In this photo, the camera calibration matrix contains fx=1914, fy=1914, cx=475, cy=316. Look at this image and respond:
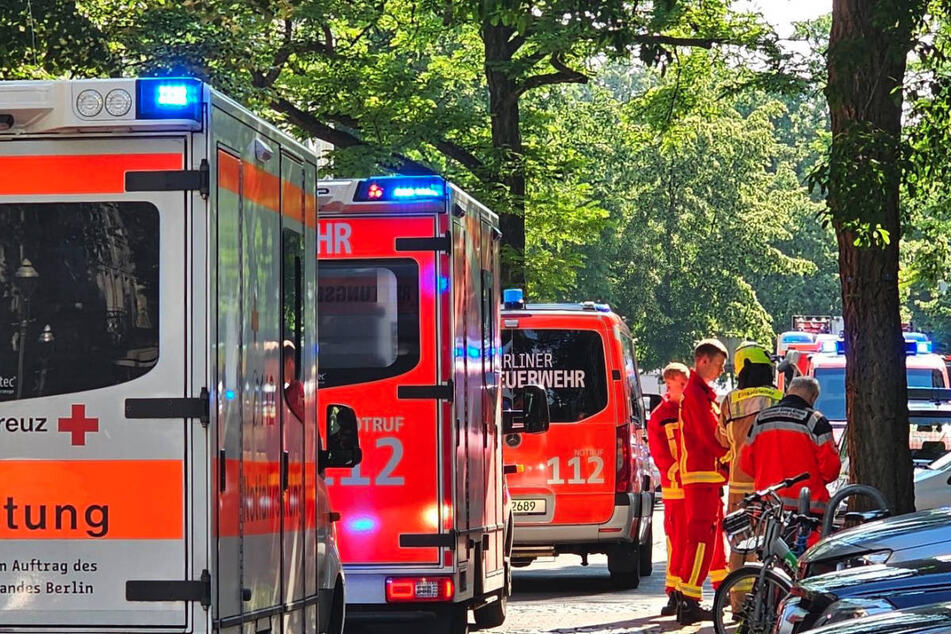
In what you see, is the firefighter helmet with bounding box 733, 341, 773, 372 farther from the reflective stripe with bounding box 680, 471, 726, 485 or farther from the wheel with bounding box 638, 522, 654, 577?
the wheel with bounding box 638, 522, 654, 577

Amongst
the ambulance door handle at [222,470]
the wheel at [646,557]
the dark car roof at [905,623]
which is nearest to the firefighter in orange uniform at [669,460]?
the wheel at [646,557]

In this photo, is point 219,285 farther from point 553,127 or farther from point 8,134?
point 553,127

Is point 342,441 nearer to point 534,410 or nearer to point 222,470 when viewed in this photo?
point 222,470

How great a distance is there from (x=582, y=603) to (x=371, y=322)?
215 inches

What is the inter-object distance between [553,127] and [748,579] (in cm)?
1817

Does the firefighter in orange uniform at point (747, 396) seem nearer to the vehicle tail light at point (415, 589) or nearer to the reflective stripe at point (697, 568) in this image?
the reflective stripe at point (697, 568)

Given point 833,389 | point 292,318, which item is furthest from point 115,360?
point 833,389

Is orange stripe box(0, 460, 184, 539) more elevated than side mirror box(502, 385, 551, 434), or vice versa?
side mirror box(502, 385, 551, 434)

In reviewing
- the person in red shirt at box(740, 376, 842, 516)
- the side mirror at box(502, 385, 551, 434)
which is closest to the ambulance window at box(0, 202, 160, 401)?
the person in red shirt at box(740, 376, 842, 516)

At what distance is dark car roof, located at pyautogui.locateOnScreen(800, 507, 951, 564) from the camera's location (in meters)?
8.56

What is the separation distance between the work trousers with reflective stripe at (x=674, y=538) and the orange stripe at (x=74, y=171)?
25.1 feet

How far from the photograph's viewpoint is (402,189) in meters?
11.0

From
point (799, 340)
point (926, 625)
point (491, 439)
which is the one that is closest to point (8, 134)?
point (926, 625)

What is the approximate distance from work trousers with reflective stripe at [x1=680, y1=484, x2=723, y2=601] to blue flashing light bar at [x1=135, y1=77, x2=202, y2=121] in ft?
24.1
